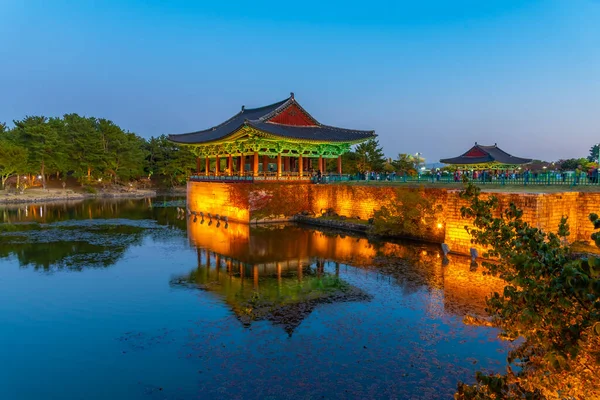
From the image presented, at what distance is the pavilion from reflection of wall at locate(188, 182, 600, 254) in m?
2.07

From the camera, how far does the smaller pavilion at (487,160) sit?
169 ft

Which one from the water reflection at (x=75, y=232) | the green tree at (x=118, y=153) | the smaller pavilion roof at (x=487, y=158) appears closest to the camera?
the water reflection at (x=75, y=232)

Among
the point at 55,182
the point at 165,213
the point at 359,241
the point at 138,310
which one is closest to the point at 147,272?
the point at 138,310

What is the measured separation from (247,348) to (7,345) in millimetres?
6788

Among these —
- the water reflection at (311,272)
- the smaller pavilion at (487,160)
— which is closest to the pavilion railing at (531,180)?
the water reflection at (311,272)

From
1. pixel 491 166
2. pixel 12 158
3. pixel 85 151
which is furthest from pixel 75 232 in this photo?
pixel 491 166

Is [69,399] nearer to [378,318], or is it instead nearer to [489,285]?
[378,318]

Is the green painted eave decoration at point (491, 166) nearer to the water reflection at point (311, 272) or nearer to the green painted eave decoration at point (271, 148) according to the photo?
the green painted eave decoration at point (271, 148)

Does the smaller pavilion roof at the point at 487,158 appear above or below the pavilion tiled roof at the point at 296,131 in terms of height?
below

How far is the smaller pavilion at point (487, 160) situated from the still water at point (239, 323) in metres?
33.6

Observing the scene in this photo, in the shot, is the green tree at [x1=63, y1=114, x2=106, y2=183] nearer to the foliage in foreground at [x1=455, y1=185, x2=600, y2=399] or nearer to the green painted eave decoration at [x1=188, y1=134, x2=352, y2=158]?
the green painted eave decoration at [x1=188, y1=134, x2=352, y2=158]

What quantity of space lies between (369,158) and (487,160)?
1571 centimetres

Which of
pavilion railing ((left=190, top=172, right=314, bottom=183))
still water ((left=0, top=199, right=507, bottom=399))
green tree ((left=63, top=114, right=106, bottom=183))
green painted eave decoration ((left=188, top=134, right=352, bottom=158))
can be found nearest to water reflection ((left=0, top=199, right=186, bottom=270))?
still water ((left=0, top=199, right=507, bottom=399))

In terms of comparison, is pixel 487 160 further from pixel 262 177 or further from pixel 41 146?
pixel 41 146
